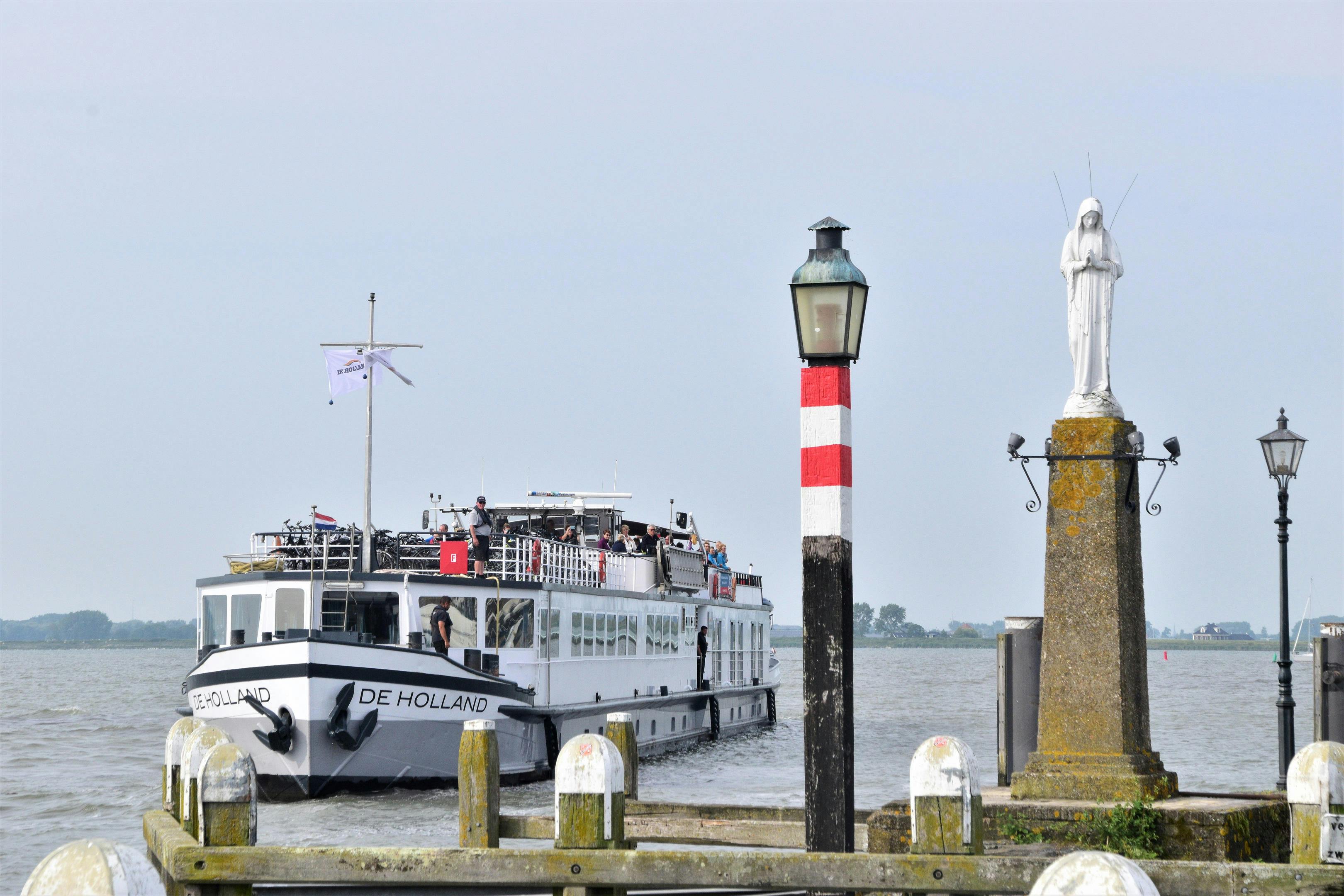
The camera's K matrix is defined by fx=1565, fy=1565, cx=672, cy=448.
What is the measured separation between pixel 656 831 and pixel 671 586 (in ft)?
83.2

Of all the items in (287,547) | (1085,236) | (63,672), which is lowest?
(63,672)

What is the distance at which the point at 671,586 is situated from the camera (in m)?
35.5

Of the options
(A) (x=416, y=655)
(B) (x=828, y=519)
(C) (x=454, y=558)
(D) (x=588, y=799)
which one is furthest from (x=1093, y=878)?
(C) (x=454, y=558)

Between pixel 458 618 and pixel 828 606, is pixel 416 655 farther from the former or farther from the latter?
pixel 828 606

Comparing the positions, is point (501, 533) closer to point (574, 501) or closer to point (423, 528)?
point (423, 528)

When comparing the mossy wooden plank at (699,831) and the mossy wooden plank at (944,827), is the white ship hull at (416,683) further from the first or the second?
the mossy wooden plank at (944,827)

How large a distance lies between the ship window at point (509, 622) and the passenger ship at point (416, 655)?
27mm

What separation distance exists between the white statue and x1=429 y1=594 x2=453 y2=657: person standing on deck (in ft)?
51.5

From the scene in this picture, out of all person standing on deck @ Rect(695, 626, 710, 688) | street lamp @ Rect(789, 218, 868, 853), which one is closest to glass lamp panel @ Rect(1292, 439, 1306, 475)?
street lamp @ Rect(789, 218, 868, 853)

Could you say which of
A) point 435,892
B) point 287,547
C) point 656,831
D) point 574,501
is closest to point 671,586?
point 574,501

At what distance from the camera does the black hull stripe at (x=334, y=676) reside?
2202cm

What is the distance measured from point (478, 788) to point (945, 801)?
3.94 m

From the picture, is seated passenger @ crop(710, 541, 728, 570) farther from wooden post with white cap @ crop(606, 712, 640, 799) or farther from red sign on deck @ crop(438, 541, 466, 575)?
wooden post with white cap @ crop(606, 712, 640, 799)

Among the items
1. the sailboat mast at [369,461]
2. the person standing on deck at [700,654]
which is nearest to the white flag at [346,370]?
the sailboat mast at [369,461]
